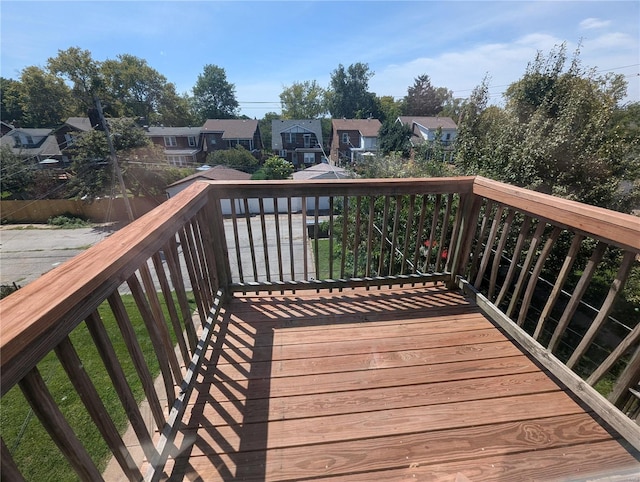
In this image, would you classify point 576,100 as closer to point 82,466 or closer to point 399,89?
point 82,466

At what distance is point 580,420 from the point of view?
1312mm

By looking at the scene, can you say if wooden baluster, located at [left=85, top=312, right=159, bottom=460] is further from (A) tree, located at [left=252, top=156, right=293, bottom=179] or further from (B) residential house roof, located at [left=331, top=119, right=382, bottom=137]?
(B) residential house roof, located at [left=331, top=119, right=382, bottom=137]

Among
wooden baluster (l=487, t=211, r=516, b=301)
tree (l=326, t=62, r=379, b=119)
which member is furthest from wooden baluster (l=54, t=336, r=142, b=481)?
tree (l=326, t=62, r=379, b=119)

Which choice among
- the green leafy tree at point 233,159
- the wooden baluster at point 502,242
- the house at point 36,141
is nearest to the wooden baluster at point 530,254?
the wooden baluster at point 502,242

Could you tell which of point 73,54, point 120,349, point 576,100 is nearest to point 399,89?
point 73,54

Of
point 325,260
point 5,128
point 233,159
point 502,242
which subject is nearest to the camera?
point 502,242

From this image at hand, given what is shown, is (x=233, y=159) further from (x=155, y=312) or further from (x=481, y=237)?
(x=155, y=312)

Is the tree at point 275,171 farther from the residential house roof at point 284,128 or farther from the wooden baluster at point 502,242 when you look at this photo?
the wooden baluster at point 502,242

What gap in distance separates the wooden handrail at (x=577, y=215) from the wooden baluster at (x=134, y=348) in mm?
1836

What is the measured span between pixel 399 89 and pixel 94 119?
123 ft

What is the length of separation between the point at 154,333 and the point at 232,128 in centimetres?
2934

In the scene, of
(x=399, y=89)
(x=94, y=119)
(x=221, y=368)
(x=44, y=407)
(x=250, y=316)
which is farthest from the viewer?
(x=399, y=89)

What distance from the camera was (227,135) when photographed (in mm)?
26438

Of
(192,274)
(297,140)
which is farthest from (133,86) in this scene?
(192,274)
